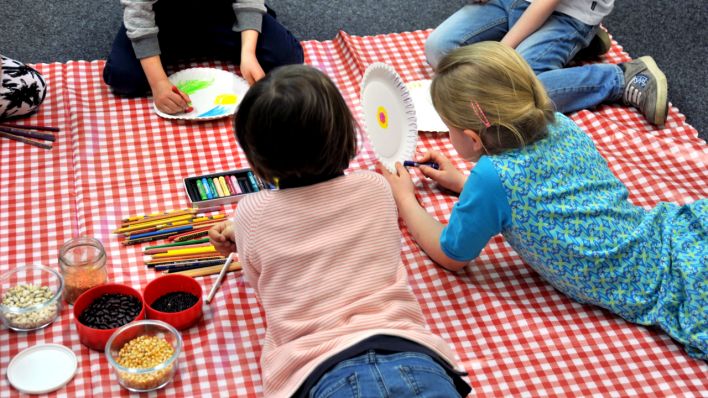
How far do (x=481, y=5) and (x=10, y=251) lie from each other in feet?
4.78

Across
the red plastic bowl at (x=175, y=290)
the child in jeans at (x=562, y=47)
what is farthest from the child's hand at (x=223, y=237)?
the child in jeans at (x=562, y=47)

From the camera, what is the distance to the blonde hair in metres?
1.41

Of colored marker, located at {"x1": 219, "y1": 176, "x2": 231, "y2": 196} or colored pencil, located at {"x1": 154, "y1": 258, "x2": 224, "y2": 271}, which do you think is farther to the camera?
colored marker, located at {"x1": 219, "y1": 176, "x2": 231, "y2": 196}

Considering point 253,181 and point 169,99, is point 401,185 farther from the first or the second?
point 169,99

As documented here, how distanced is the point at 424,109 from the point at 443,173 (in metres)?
0.31

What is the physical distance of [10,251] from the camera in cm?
157

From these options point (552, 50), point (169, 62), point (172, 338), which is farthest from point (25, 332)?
point (552, 50)

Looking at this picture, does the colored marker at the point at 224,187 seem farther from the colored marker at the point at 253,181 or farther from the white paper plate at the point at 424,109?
the white paper plate at the point at 424,109

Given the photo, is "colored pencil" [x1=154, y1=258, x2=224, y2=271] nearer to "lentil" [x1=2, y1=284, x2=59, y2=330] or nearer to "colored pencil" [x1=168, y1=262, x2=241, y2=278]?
"colored pencil" [x1=168, y1=262, x2=241, y2=278]

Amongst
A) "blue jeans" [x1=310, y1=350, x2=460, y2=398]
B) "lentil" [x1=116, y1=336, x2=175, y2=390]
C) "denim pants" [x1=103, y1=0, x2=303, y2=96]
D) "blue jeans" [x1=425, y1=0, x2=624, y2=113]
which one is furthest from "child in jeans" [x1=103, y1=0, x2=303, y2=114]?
"blue jeans" [x1=310, y1=350, x2=460, y2=398]

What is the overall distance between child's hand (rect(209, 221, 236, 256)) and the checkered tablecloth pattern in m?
0.14

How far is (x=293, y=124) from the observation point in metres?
1.11

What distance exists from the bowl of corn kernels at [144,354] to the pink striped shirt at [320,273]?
0.22 m

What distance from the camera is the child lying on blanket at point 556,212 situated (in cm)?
142
